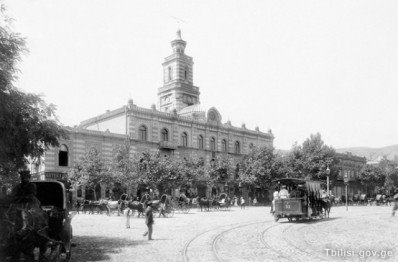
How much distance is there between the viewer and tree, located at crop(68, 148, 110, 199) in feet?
113

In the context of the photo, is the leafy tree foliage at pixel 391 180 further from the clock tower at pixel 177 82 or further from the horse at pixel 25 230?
the horse at pixel 25 230

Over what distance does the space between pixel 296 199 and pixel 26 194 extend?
14428 mm

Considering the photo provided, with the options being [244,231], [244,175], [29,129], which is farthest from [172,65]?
[29,129]

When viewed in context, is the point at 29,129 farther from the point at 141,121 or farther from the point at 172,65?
the point at 172,65

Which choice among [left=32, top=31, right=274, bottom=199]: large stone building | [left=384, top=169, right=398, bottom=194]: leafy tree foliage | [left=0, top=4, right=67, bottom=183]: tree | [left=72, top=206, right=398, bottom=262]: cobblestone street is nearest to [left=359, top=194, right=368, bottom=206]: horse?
[left=32, top=31, right=274, bottom=199]: large stone building

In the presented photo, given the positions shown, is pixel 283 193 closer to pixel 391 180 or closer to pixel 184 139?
pixel 184 139

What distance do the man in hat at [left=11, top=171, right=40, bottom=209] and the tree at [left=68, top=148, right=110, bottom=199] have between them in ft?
83.8

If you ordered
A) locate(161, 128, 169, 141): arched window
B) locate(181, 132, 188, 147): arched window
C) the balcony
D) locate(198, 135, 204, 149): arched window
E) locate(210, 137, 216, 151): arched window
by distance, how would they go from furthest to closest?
locate(210, 137, 216, 151): arched window → locate(198, 135, 204, 149): arched window → locate(181, 132, 188, 147): arched window → locate(161, 128, 169, 141): arched window → the balcony

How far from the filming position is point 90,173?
34.3m

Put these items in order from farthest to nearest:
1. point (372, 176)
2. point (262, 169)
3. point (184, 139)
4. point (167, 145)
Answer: point (372, 176) → point (184, 139) → point (262, 169) → point (167, 145)

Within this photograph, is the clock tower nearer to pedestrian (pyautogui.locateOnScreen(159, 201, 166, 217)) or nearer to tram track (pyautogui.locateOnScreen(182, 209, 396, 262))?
pedestrian (pyautogui.locateOnScreen(159, 201, 166, 217))

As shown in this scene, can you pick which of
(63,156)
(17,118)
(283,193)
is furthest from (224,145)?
(17,118)

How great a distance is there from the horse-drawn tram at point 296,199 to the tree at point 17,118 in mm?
12165

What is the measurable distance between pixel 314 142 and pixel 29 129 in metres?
46.7
